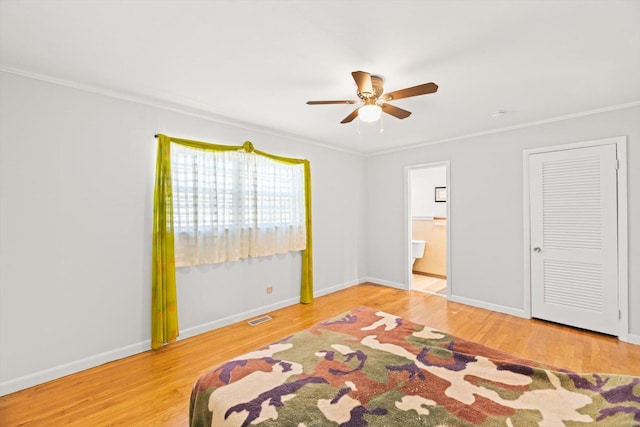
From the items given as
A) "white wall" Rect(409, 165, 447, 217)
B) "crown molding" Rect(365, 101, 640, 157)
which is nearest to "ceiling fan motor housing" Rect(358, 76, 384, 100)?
"crown molding" Rect(365, 101, 640, 157)

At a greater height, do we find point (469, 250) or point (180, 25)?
point (180, 25)

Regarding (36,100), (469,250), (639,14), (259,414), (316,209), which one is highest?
(639,14)

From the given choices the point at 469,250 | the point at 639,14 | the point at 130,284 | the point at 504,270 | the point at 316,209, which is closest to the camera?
the point at 639,14

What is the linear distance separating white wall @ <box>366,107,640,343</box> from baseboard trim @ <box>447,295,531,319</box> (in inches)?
0.5

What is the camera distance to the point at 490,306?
410 centimetres

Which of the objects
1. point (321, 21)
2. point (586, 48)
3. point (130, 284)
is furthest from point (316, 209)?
point (586, 48)

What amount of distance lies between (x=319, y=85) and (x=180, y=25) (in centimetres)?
123

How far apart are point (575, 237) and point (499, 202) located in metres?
0.92

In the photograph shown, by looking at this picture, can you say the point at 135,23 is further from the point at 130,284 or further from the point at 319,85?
the point at 130,284

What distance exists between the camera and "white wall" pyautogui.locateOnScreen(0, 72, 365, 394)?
7.63 feet

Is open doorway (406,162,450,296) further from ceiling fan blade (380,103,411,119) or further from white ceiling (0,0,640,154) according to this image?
ceiling fan blade (380,103,411,119)

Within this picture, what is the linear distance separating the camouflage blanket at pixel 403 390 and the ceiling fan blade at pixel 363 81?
6.01 feet

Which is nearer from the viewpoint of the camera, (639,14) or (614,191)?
(639,14)

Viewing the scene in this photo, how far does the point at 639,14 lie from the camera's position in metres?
1.70
